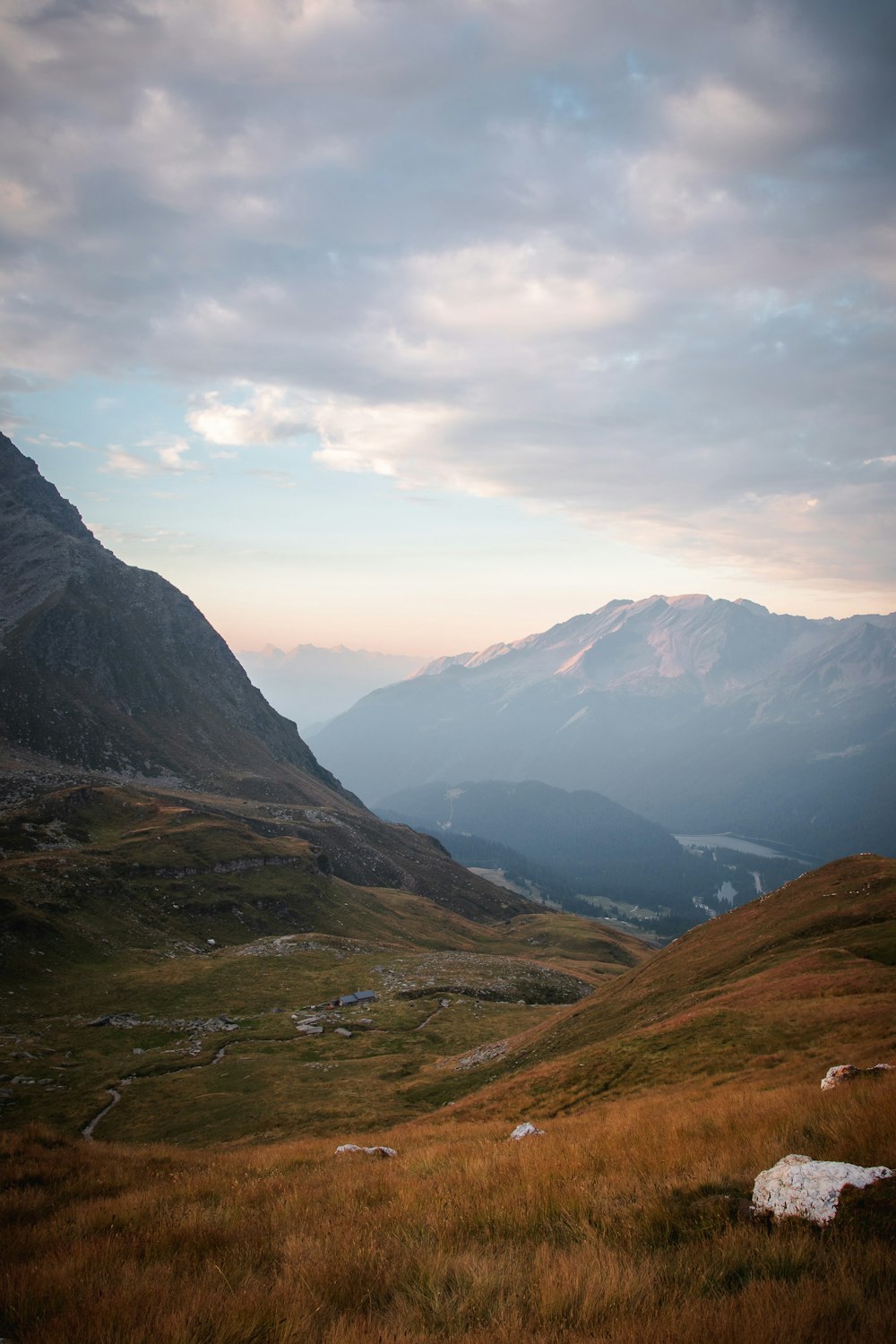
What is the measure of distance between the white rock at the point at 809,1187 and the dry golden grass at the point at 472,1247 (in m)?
0.36

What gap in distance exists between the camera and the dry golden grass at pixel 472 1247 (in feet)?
18.5

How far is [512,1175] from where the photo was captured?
1079cm

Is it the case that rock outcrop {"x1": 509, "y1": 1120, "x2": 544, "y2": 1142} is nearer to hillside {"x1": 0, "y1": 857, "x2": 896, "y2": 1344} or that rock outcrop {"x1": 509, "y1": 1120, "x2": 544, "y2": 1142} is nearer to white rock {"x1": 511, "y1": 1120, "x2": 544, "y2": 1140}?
white rock {"x1": 511, "y1": 1120, "x2": 544, "y2": 1140}

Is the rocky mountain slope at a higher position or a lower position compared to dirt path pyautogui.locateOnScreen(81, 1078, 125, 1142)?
higher

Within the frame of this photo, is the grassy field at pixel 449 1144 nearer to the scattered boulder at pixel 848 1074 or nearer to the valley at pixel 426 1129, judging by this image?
the valley at pixel 426 1129

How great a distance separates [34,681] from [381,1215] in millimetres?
220921

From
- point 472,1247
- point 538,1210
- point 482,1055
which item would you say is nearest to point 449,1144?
point 538,1210

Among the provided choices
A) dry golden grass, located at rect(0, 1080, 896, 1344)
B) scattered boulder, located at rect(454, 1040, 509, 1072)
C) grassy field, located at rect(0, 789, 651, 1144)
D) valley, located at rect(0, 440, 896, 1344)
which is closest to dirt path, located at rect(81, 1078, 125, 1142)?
valley, located at rect(0, 440, 896, 1344)

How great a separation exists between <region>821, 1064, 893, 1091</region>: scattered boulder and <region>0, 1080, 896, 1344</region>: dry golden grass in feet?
4.56

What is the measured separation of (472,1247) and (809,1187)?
4.20 metres

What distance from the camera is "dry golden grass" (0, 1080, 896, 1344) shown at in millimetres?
5652

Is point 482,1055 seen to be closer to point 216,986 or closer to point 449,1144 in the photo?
point 449,1144

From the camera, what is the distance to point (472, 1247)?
7.71m

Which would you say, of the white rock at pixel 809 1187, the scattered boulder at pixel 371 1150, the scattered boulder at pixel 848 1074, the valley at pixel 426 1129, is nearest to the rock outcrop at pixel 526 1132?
the valley at pixel 426 1129
